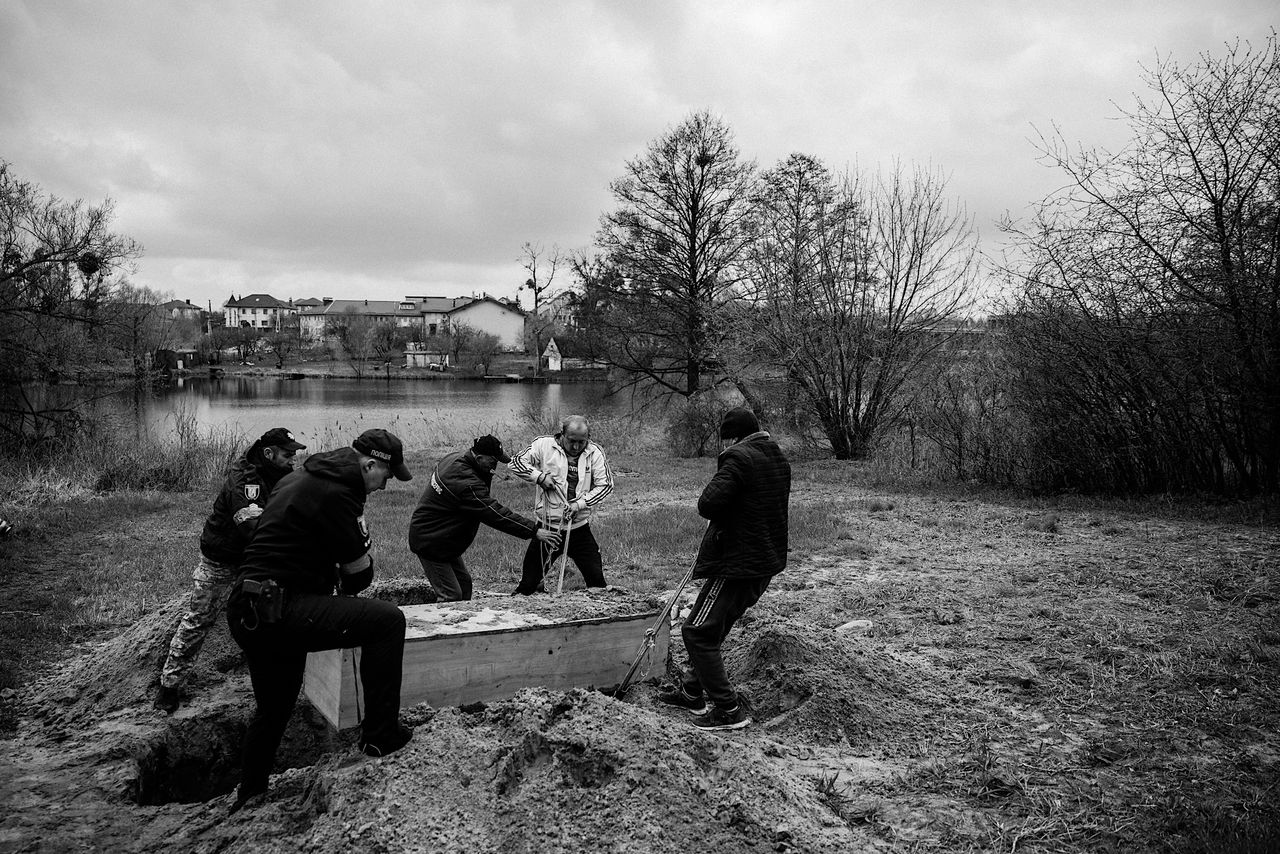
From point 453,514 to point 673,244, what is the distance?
25494 millimetres

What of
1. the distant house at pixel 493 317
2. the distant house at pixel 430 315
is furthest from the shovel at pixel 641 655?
the distant house at pixel 493 317

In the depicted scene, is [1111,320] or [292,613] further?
[1111,320]

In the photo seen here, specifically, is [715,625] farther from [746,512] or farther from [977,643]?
[977,643]

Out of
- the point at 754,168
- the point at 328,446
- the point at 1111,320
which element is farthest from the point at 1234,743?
the point at 754,168

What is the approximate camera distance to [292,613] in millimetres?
4004

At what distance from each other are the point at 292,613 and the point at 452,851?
1.34 meters

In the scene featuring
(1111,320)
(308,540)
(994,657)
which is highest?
(1111,320)

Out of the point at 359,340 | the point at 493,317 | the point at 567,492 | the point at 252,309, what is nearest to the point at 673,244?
the point at 567,492

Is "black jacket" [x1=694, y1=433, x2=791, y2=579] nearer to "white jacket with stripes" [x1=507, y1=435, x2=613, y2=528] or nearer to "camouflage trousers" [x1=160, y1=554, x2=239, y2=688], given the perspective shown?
"white jacket with stripes" [x1=507, y1=435, x2=613, y2=528]

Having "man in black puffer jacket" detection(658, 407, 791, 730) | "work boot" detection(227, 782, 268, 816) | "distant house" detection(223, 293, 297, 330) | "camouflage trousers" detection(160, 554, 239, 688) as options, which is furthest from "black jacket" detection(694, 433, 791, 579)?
"distant house" detection(223, 293, 297, 330)

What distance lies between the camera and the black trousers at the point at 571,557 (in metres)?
7.39

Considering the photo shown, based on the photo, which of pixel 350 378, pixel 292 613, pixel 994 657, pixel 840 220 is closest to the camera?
pixel 292 613

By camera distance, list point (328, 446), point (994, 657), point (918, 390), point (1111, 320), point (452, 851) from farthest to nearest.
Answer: point (328, 446), point (918, 390), point (1111, 320), point (994, 657), point (452, 851)

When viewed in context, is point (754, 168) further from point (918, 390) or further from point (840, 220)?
point (918, 390)
